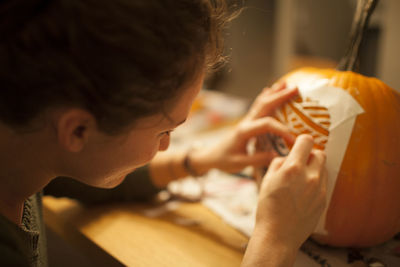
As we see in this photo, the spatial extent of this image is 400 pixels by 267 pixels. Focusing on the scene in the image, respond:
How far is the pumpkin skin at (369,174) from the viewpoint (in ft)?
1.53

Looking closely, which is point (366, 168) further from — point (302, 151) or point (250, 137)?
point (250, 137)

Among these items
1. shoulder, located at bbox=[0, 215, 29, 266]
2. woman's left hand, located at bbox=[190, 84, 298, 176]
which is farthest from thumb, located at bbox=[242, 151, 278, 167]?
shoulder, located at bbox=[0, 215, 29, 266]

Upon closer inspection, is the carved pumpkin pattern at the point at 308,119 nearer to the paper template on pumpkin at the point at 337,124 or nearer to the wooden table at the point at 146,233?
the paper template on pumpkin at the point at 337,124

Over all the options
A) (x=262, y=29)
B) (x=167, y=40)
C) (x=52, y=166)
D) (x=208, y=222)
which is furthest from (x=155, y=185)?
(x=262, y=29)

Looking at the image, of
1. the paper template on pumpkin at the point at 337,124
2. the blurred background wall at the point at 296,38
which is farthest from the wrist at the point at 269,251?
the blurred background wall at the point at 296,38

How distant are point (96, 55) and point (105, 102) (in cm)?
5

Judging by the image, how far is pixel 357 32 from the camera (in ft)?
1.70

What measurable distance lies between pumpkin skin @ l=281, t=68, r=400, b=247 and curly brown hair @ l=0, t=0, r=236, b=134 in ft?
0.92

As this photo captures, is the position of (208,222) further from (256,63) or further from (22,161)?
(256,63)

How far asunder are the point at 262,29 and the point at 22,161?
2165 millimetres

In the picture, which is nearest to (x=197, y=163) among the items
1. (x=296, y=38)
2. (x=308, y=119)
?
(x=308, y=119)

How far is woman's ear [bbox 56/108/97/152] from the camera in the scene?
0.33m

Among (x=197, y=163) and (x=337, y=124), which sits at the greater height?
(x=337, y=124)

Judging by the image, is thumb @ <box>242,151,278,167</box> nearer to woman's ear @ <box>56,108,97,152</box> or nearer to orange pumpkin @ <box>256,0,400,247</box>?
orange pumpkin @ <box>256,0,400,247</box>
